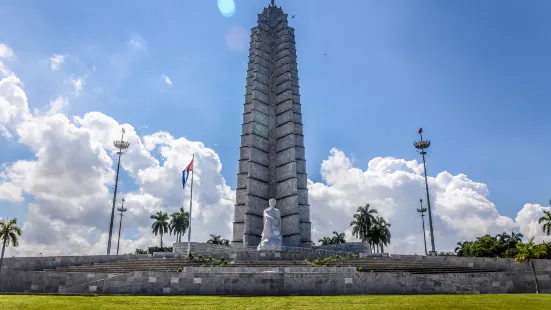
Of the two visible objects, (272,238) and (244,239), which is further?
(244,239)

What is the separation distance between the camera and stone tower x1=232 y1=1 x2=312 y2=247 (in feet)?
159

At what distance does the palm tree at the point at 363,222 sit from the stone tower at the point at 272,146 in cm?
1596

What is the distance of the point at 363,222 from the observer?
6300 cm

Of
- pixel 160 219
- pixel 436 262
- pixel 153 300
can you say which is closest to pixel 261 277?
pixel 153 300

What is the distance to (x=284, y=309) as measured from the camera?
442 inches

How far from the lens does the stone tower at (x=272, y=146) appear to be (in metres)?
48.4

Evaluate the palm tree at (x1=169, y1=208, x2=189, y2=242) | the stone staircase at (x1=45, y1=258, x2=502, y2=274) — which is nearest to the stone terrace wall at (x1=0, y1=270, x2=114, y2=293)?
the stone staircase at (x1=45, y1=258, x2=502, y2=274)

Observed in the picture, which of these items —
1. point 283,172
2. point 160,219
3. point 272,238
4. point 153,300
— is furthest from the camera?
point 160,219

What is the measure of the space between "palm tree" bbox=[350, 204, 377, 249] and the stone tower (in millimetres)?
15965

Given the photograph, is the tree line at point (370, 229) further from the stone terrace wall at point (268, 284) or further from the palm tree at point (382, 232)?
the stone terrace wall at point (268, 284)

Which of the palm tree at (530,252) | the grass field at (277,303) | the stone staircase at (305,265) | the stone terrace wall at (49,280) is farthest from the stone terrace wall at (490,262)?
the stone terrace wall at (49,280)

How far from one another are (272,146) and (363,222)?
21111 millimetres

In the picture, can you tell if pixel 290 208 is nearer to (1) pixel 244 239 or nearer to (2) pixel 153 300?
(1) pixel 244 239

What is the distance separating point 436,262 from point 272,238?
549 inches
